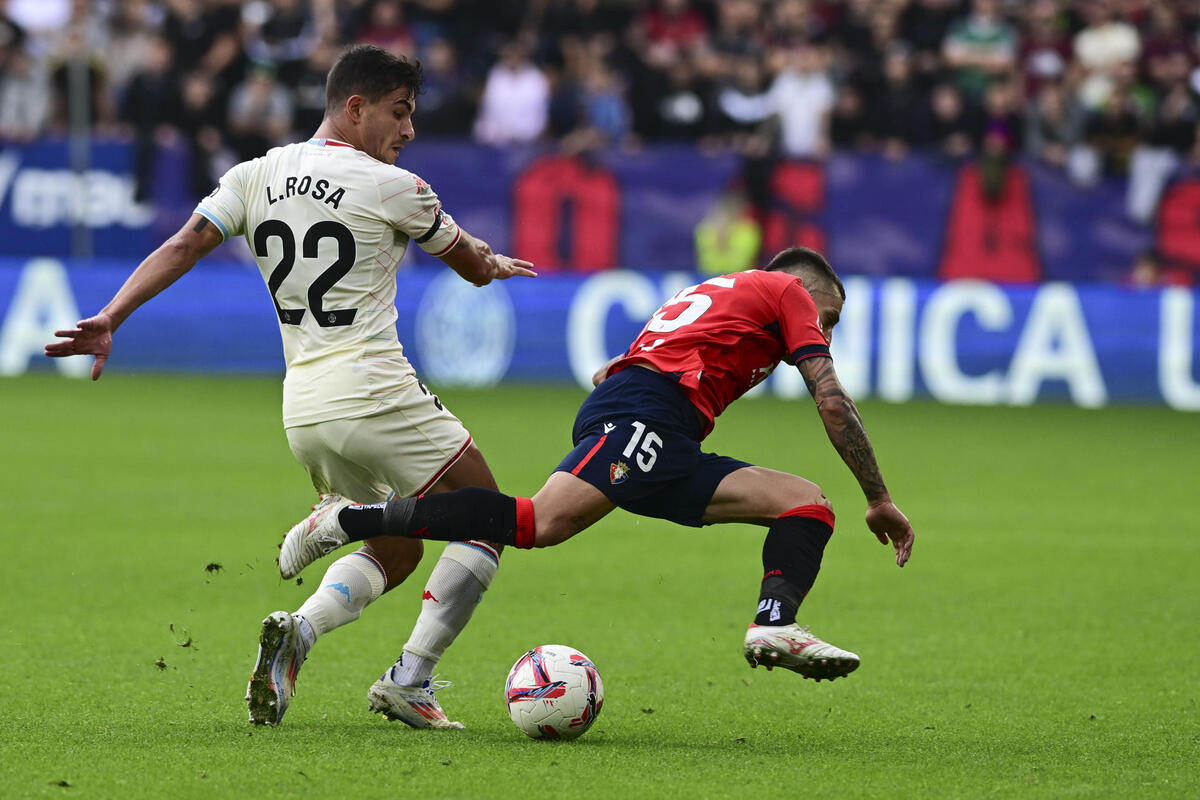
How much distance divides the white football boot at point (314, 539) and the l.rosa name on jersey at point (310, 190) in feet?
3.19

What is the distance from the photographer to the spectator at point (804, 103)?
18.8 meters

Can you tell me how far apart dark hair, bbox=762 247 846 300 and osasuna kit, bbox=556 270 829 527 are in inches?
6.1

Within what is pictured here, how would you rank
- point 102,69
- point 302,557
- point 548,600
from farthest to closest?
1. point 102,69
2. point 548,600
3. point 302,557

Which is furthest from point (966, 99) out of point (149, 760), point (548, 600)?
point (149, 760)

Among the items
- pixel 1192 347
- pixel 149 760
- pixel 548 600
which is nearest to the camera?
pixel 149 760

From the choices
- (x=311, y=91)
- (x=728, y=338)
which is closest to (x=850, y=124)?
(x=311, y=91)

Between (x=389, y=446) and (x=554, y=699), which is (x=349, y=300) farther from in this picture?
(x=554, y=699)

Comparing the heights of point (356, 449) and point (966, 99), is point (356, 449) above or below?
below

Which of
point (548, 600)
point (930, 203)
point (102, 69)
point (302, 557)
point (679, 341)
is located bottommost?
point (548, 600)

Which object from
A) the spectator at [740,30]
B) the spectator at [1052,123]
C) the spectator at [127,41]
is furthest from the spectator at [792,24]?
the spectator at [127,41]

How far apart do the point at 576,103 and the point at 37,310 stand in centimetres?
608

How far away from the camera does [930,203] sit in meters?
18.1

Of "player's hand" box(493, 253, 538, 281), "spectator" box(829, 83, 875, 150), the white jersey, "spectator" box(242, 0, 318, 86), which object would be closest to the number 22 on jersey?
the white jersey

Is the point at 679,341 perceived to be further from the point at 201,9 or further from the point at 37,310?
the point at 201,9
